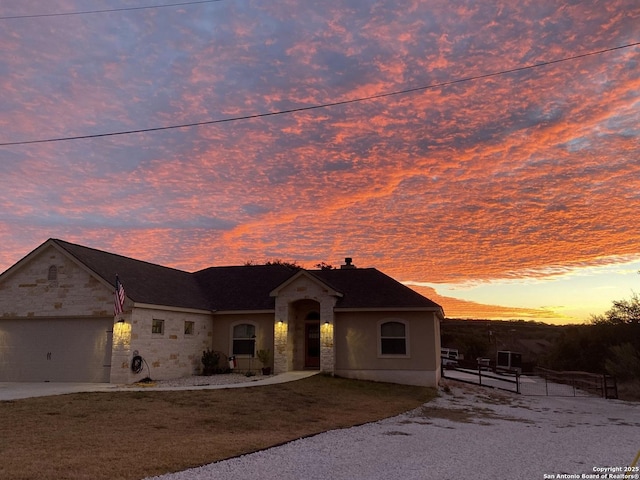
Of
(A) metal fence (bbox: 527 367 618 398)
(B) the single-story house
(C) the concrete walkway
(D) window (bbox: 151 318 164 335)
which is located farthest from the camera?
(A) metal fence (bbox: 527 367 618 398)

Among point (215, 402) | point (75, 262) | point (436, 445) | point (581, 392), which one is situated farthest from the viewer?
point (581, 392)

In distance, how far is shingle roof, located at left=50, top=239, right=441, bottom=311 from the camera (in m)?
21.9

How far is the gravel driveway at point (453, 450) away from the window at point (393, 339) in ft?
19.5

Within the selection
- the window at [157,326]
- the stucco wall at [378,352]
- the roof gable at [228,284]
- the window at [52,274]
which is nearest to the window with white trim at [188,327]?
the roof gable at [228,284]

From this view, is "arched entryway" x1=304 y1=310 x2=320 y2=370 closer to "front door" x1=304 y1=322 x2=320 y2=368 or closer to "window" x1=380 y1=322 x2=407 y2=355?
"front door" x1=304 y1=322 x2=320 y2=368

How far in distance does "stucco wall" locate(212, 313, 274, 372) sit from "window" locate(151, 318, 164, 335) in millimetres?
4316

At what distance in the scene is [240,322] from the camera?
83.3 ft

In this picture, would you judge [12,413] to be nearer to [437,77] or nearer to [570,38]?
[437,77]

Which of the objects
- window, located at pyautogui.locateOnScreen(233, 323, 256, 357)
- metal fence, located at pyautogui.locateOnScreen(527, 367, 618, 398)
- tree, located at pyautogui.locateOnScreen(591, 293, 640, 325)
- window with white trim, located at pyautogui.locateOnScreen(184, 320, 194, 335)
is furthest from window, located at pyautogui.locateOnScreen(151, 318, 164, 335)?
tree, located at pyautogui.locateOnScreen(591, 293, 640, 325)

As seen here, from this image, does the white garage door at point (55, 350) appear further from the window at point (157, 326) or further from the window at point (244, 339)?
the window at point (244, 339)

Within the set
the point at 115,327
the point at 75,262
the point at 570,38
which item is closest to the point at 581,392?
the point at 570,38

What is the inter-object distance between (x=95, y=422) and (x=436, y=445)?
818cm

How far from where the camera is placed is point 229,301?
2612cm

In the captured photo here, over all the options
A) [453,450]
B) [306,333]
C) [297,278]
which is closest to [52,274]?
[297,278]
